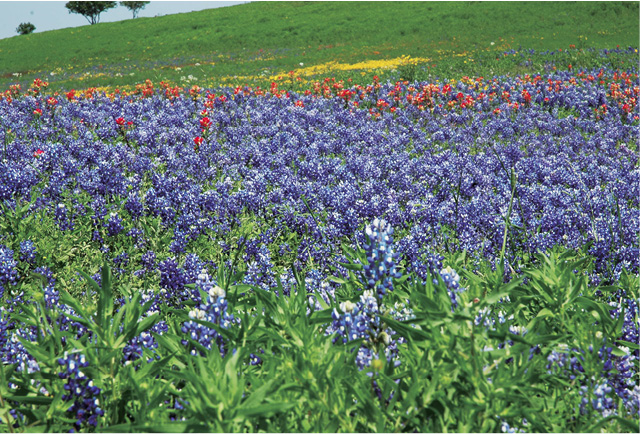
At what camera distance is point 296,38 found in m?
47.6

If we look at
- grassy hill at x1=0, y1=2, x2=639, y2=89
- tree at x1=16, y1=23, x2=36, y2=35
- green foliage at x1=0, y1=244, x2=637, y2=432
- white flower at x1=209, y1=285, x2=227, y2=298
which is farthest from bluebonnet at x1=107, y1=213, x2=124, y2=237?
tree at x1=16, y1=23, x2=36, y2=35

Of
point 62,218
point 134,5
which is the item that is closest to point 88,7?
point 134,5

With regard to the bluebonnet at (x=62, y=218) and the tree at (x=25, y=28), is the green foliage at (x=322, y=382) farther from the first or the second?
the tree at (x=25, y=28)

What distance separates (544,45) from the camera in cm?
3169

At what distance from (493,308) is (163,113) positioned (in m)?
10.7

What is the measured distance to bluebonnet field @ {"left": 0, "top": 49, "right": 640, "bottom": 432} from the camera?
2303 millimetres

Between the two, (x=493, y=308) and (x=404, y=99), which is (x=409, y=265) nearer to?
(x=493, y=308)

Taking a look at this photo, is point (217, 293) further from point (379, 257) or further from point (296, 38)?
point (296, 38)

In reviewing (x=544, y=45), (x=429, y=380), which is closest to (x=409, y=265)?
(x=429, y=380)

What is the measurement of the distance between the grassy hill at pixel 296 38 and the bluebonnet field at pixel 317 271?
17.2 metres

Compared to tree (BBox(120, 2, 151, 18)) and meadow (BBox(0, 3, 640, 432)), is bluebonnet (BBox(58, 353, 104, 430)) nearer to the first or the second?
meadow (BBox(0, 3, 640, 432))

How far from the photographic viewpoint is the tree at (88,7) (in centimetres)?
9519

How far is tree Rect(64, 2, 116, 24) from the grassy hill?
126ft

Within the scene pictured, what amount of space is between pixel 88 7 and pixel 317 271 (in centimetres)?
11154
